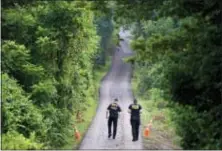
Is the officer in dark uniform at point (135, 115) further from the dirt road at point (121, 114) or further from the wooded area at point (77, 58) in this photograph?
the wooded area at point (77, 58)

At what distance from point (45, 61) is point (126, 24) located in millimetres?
3490

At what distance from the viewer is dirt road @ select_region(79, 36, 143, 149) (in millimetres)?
17141

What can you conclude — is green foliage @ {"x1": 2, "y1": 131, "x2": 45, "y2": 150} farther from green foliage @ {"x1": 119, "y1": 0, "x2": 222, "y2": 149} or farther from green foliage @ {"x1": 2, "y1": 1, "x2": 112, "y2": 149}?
green foliage @ {"x1": 119, "y1": 0, "x2": 222, "y2": 149}

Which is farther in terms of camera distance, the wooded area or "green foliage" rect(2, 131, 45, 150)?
the wooded area

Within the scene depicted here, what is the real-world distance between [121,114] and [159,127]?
6.20m

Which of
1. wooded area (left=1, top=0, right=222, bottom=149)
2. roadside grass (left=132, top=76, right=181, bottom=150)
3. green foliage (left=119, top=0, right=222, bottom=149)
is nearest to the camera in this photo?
green foliage (left=119, top=0, right=222, bottom=149)

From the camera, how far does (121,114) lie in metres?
29.9

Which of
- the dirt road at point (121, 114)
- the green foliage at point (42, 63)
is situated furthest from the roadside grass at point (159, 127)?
the green foliage at point (42, 63)

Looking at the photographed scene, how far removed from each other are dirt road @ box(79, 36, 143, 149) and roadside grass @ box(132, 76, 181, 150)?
0.71 m

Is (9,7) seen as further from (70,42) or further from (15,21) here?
(70,42)

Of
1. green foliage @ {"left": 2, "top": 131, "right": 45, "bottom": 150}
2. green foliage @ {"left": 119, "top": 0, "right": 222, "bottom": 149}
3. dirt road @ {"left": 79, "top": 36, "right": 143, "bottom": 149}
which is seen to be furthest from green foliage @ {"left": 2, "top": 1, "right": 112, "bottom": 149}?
green foliage @ {"left": 119, "top": 0, "right": 222, "bottom": 149}

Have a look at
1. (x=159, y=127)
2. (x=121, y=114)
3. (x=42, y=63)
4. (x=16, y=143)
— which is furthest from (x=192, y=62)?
(x=121, y=114)

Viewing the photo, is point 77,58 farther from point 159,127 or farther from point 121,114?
point 121,114

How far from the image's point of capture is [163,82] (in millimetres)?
13992
